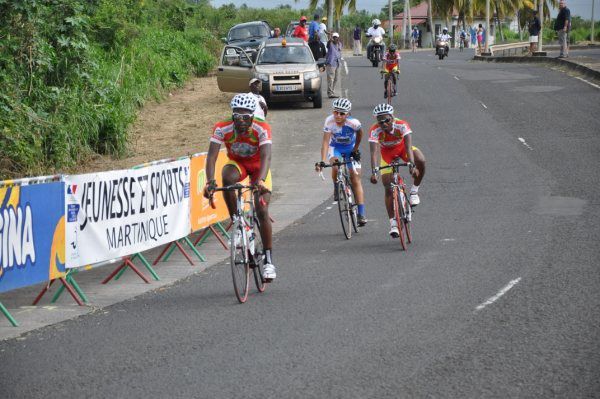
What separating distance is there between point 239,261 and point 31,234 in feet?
6.75

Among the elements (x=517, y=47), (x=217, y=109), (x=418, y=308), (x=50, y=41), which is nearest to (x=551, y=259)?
(x=418, y=308)

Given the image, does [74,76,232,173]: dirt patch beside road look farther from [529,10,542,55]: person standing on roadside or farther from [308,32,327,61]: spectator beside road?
[529,10,542,55]: person standing on roadside

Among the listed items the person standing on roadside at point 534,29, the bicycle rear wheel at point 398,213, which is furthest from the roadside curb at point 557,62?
the bicycle rear wheel at point 398,213

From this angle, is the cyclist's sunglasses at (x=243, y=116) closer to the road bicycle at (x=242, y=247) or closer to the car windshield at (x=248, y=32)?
the road bicycle at (x=242, y=247)

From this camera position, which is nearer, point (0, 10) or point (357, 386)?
point (357, 386)

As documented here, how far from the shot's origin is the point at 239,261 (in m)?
10.5

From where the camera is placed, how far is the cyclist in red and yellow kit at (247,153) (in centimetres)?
1068

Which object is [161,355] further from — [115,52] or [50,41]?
[115,52]

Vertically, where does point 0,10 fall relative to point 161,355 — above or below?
above

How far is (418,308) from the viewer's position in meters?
9.95

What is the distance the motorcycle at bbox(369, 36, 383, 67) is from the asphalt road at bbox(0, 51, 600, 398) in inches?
1138

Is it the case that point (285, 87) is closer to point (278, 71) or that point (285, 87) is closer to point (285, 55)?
point (278, 71)

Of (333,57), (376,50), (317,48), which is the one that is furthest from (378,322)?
(376,50)

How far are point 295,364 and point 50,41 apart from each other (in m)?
17.4
